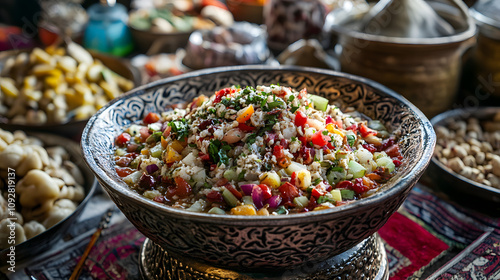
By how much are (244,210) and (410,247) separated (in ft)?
4.08

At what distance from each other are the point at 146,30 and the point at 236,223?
13.4 feet

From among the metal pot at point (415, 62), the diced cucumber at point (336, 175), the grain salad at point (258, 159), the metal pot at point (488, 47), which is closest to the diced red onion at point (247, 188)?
the grain salad at point (258, 159)

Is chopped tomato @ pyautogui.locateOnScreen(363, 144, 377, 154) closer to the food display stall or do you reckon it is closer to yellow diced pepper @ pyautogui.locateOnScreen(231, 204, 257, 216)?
the food display stall

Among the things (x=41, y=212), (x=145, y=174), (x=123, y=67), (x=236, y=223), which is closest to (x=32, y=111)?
(x=123, y=67)

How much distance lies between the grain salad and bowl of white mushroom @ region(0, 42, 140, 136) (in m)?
1.40

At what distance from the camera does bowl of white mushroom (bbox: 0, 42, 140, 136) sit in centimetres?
318

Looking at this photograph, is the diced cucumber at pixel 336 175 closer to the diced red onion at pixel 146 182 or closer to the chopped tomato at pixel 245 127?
the chopped tomato at pixel 245 127

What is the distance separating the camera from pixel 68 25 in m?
5.14

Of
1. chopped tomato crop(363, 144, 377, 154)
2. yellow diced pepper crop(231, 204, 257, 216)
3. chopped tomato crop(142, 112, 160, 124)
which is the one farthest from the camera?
chopped tomato crop(142, 112, 160, 124)

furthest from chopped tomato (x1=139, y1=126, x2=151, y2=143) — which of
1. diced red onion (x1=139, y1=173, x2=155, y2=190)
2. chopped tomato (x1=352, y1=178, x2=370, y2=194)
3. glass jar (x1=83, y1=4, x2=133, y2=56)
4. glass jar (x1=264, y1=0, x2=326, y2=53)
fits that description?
glass jar (x1=83, y1=4, x2=133, y2=56)

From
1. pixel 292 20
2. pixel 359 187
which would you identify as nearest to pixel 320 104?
pixel 359 187

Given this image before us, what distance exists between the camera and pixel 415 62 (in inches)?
119

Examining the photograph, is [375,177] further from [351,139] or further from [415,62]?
[415,62]

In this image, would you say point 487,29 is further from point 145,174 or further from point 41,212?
point 41,212
